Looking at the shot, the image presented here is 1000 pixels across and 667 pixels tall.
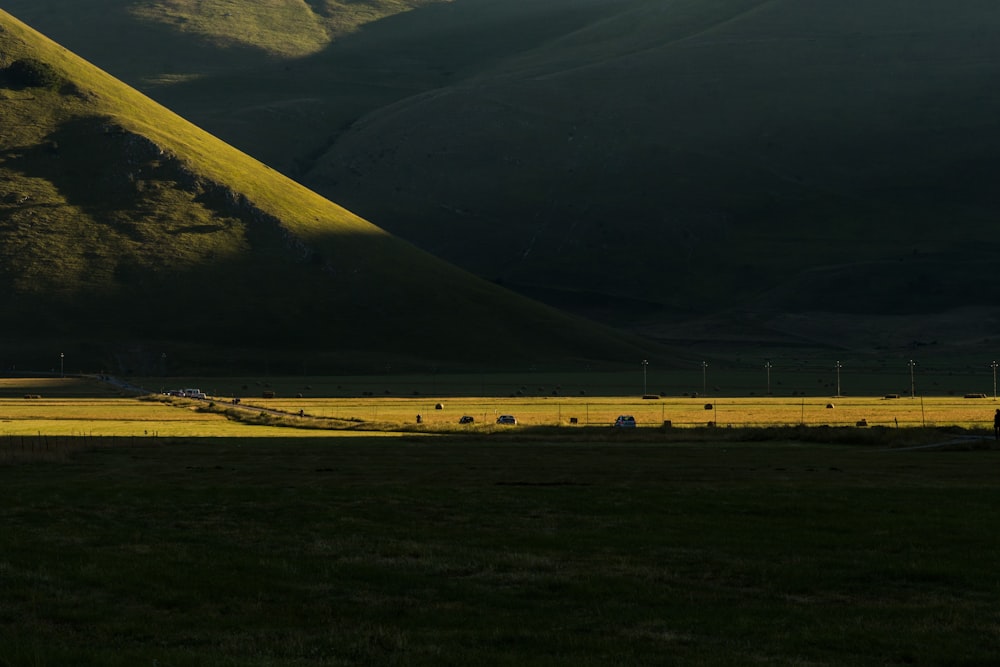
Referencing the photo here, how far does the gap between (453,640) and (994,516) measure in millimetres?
20705

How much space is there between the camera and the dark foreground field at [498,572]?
19609 millimetres

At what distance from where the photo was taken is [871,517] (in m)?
34.7

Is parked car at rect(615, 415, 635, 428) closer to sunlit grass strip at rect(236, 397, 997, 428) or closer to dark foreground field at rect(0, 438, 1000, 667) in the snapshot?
sunlit grass strip at rect(236, 397, 997, 428)

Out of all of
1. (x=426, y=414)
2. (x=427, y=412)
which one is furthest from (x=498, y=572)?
(x=427, y=412)

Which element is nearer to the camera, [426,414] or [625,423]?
[625,423]

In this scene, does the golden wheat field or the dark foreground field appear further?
the golden wheat field

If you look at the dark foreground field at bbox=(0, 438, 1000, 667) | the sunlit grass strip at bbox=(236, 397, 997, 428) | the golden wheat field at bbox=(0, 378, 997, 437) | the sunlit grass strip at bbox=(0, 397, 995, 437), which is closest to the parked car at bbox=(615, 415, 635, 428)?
the sunlit grass strip at bbox=(0, 397, 995, 437)

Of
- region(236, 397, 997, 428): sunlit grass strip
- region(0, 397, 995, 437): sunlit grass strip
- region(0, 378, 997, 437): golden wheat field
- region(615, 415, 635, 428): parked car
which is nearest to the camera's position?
region(0, 397, 995, 437): sunlit grass strip

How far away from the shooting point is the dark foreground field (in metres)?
19.6

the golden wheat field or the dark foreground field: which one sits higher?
the golden wheat field

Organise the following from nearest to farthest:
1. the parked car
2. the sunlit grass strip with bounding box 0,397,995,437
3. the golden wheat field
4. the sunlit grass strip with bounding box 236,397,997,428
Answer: the sunlit grass strip with bounding box 0,397,995,437, the golden wheat field, the parked car, the sunlit grass strip with bounding box 236,397,997,428

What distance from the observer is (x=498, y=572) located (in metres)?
26.2

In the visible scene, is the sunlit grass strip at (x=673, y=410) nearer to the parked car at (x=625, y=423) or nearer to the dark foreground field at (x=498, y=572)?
the parked car at (x=625, y=423)

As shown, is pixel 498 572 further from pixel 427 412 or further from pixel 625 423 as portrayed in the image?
pixel 427 412
